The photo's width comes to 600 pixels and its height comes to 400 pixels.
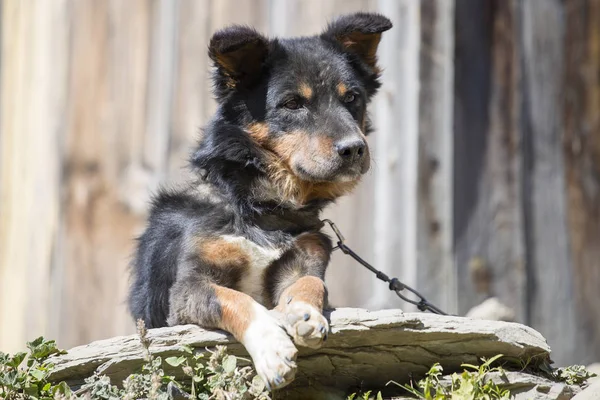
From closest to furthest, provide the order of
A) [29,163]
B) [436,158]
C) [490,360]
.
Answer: [490,360] → [436,158] → [29,163]

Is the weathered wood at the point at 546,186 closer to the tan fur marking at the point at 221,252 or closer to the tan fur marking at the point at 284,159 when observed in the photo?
the tan fur marking at the point at 284,159

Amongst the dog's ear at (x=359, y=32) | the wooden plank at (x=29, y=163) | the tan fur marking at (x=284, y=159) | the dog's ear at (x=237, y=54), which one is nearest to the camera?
the dog's ear at (x=237, y=54)

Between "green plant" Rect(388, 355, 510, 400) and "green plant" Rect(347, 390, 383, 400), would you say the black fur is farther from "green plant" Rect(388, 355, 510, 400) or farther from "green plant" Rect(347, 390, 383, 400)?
"green plant" Rect(388, 355, 510, 400)

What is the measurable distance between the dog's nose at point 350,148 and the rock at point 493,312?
1962 millimetres

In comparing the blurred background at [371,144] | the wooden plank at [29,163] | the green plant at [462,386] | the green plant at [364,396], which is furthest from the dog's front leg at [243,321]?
the wooden plank at [29,163]

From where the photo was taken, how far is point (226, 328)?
12.3 ft

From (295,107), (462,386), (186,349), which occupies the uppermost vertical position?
(295,107)

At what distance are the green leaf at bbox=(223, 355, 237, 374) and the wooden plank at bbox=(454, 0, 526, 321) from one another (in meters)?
3.30

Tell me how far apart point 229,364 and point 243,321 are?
290mm

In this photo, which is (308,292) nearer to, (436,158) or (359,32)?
(359,32)

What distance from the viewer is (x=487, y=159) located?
6.68m

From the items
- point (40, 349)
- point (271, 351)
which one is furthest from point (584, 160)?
point (40, 349)

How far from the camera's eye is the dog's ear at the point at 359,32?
4.89 m

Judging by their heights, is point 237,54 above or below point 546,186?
above
